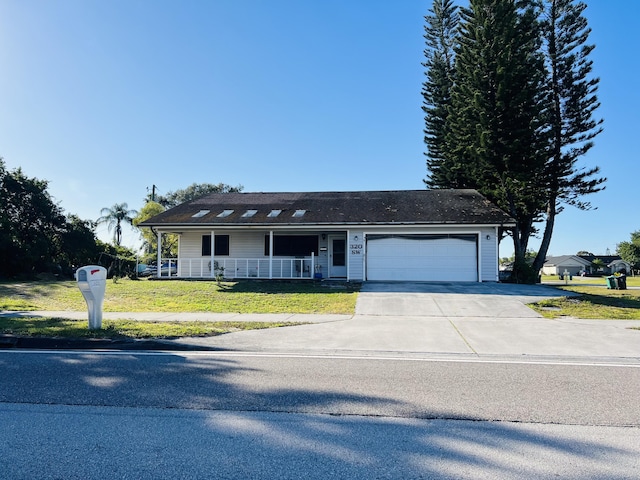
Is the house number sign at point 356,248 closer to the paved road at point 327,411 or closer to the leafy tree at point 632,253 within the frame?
the paved road at point 327,411

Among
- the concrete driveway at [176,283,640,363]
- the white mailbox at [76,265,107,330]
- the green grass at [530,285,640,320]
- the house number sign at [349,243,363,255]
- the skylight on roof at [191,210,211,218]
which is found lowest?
the concrete driveway at [176,283,640,363]

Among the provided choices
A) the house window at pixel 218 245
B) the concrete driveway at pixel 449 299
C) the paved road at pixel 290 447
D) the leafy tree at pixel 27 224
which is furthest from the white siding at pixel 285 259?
the paved road at pixel 290 447

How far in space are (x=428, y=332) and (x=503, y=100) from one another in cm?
1639

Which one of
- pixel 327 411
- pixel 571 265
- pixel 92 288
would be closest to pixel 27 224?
pixel 92 288

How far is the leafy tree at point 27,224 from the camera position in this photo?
70.6ft

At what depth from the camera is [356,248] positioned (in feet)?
61.5

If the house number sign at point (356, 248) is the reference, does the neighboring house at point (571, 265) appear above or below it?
below

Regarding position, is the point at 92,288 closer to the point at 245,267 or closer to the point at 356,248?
the point at 356,248

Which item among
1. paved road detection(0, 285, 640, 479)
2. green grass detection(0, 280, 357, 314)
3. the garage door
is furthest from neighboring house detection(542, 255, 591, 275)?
paved road detection(0, 285, 640, 479)

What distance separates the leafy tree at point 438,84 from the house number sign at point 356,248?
13.5m

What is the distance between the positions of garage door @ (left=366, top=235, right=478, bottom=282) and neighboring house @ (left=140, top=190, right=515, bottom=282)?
4cm

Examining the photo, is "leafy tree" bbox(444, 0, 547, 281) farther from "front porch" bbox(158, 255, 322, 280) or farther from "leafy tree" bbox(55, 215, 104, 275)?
"leafy tree" bbox(55, 215, 104, 275)

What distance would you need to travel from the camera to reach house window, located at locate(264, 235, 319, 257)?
20484 mm

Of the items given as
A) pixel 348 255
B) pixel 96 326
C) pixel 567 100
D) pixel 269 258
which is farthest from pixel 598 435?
pixel 567 100
